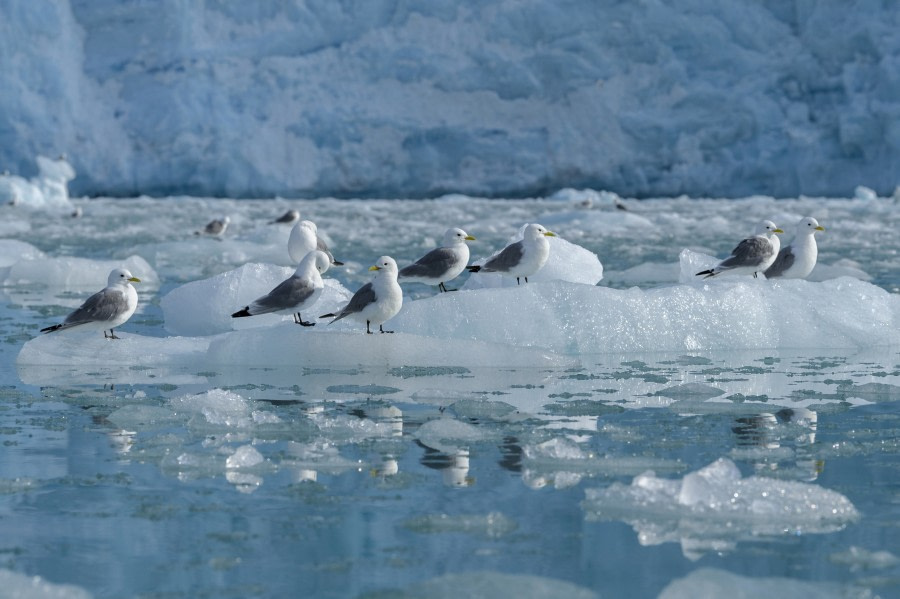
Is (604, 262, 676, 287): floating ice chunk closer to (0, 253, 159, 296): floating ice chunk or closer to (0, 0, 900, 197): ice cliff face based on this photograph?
(0, 253, 159, 296): floating ice chunk

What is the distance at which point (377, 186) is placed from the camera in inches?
1090

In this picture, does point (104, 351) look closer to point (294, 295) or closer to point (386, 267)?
point (294, 295)

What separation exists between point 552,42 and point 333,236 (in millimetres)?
14742

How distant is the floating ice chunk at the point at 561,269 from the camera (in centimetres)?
639

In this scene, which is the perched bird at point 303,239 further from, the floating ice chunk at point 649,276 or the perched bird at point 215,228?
the perched bird at point 215,228

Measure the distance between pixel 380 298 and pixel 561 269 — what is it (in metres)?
1.81

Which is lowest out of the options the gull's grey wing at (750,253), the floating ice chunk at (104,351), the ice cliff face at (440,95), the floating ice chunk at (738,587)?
the floating ice chunk at (738,587)

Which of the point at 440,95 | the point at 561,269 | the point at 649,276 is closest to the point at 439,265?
the point at 561,269

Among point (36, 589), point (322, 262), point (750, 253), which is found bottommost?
point (36, 589)

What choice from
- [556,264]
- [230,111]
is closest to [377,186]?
[230,111]

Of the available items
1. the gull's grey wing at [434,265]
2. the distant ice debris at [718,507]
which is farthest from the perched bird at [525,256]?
the distant ice debris at [718,507]

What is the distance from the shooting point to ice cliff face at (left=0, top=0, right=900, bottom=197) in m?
25.4

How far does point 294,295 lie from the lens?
523 cm

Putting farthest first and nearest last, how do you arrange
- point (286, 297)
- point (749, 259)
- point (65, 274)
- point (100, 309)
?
1. point (65, 274)
2. point (749, 259)
3. point (286, 297)
4. point (100, 309)
